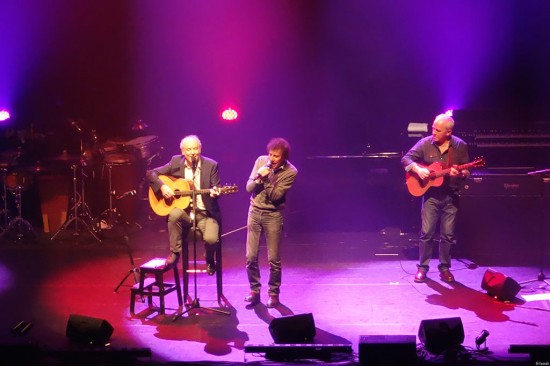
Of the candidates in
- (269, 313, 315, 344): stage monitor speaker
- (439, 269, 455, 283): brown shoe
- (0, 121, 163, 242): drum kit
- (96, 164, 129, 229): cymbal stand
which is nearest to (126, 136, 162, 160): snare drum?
(0, 121, 163, 242): drum kit

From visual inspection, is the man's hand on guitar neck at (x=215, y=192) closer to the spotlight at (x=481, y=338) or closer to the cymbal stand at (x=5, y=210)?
the spotlight at (x=481, y=338)

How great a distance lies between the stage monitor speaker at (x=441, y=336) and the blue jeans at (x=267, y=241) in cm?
205

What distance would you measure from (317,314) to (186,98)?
24.4 ft

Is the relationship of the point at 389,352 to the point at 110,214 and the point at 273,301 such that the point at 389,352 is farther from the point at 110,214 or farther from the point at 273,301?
the point at 110,214

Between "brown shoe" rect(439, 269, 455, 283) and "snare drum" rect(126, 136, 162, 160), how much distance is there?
5931 mm

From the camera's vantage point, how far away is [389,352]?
4957 millimetres

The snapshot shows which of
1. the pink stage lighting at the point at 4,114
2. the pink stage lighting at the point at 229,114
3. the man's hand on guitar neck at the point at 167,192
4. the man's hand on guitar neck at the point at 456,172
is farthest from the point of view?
the pink stage lighting at the point at 229,114

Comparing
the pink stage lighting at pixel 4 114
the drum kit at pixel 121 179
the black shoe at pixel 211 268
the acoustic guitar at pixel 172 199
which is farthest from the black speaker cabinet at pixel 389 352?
the pink stage lighting at pixel 4 114

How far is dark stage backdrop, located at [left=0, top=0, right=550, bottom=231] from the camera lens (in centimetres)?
1152

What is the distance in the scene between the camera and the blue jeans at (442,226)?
787cm

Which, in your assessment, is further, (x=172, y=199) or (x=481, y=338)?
(x=172, y=199)

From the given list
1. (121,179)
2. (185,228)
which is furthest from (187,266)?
(121,179)

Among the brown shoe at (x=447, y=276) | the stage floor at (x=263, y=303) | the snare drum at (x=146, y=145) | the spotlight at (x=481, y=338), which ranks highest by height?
the snare drum at (x=146, y=145)

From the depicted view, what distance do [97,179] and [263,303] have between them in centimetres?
614
